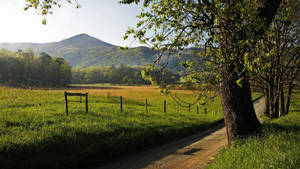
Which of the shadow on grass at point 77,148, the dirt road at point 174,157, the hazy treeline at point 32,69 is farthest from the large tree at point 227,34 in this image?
the hazy treeline at point 32,69

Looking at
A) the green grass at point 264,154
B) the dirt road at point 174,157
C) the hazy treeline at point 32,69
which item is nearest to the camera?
the green grass at point 264,154

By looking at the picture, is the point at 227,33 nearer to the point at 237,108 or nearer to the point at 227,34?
the point at 227,34

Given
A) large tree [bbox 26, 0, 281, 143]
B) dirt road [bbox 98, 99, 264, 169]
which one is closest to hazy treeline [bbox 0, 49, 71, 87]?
dirt road [bbox 98, 99, 264, 169]

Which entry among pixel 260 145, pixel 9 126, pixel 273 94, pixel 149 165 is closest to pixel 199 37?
pixel 260 145

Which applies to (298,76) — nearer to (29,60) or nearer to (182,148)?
(182,148)

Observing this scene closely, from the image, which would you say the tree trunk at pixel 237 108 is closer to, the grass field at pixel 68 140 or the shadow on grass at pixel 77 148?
the grass field at pixel 68 140

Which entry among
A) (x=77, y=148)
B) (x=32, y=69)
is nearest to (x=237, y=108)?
(x=77, y=148)

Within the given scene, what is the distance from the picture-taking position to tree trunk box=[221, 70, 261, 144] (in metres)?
7.65

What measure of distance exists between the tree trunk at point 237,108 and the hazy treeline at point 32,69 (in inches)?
3934

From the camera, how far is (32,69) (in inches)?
4274

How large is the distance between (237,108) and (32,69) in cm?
12105

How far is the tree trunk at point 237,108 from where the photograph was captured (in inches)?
301

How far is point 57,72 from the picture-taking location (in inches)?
4515

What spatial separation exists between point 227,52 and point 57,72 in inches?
4775
